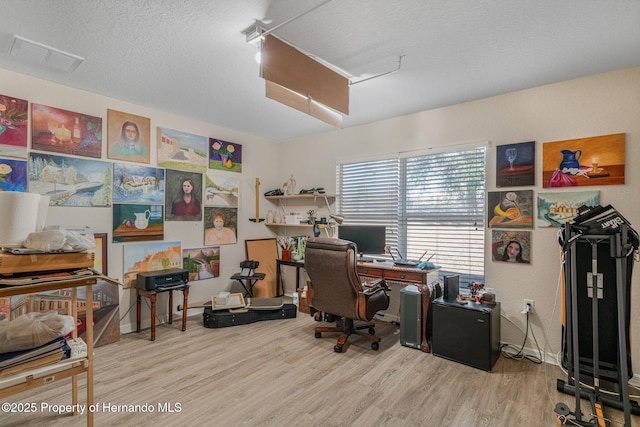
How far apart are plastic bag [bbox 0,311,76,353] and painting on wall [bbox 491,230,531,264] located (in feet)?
11.7

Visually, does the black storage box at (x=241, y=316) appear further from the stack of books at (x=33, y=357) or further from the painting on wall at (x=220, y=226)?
the stack of books at (x=33, y=357)

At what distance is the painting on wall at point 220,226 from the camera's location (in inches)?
165

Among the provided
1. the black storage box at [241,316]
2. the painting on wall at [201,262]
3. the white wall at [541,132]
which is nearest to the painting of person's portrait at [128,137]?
the painting on wall at [201,262]

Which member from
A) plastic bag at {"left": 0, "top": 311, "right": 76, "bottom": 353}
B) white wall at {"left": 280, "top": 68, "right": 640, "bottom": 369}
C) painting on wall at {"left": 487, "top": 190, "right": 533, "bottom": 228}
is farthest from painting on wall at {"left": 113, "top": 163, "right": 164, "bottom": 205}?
painting on wall at {"left": 487, "top": 190, "right": 533, "bottom": 228}

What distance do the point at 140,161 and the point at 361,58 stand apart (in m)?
2.75

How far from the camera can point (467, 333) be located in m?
2.71

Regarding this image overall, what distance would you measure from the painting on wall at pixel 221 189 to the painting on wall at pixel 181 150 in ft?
0.60

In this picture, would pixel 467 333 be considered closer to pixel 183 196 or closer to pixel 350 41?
pixel 350 41

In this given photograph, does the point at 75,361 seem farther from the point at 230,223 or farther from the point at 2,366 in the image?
the point at 230,223

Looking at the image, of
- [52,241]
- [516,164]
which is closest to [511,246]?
[516,164]

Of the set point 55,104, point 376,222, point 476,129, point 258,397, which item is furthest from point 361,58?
point 55,104

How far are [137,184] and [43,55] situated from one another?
1442 mm

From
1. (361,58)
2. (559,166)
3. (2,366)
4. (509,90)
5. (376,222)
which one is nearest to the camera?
(2,366)

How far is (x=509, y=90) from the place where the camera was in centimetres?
300
